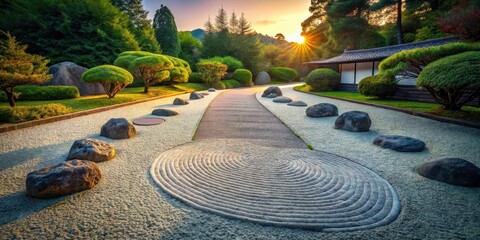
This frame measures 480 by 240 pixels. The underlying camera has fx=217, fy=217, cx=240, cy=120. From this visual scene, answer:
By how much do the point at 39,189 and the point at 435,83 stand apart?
8.91 meters

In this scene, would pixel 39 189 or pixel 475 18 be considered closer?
pixel 39 189

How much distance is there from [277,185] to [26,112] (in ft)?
24.4

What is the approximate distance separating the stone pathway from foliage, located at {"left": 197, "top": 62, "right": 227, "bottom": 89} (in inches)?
700

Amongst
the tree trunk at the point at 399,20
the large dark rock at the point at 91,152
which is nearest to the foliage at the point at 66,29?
the large dark rock at the point at 91,152

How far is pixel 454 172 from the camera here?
290cm

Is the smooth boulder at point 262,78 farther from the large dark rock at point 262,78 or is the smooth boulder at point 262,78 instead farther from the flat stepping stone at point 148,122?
the flat stepping stone at point 148,122

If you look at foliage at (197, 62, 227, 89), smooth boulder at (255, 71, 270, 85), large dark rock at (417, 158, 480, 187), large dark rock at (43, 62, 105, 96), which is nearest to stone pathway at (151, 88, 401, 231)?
large dark rock at (417, 158, 480, 187)

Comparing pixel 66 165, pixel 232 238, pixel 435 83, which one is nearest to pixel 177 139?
pixel 66 165

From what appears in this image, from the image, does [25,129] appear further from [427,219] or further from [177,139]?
[427,219]

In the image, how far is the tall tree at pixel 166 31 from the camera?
28.4m

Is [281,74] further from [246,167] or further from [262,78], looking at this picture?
[246,167]

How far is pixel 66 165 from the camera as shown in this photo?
272 centimetres

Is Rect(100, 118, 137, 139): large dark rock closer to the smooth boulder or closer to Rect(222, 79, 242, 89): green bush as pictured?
Rect(222, 79, 242, 89): green bush

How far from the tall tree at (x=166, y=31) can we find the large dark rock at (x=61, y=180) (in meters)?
27.7
